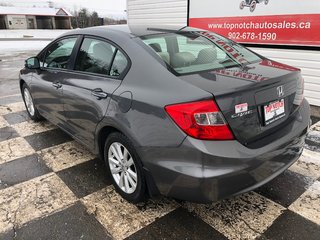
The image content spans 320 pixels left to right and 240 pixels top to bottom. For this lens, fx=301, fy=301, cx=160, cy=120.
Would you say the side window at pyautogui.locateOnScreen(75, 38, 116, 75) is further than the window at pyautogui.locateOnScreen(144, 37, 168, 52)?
Yes

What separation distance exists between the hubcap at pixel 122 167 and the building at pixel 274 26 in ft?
8.27

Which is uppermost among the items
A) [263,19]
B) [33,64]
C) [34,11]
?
[34,11]

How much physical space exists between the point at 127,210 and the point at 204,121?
1156 mm

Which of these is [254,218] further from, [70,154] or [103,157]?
[70,154]

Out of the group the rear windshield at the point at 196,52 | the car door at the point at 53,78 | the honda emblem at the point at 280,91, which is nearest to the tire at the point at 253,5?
the rear windshield at the point at 196,52

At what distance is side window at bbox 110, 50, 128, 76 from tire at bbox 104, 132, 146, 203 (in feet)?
1.75

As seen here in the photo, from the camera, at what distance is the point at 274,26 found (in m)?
5.43

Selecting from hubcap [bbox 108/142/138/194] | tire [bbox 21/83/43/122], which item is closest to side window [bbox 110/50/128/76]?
hubcap [bbox 108/142/138/194]

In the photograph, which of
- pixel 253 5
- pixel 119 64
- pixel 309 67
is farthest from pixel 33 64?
pixel 309 67

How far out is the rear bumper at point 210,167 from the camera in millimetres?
1944

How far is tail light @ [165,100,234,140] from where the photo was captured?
6.37 feet

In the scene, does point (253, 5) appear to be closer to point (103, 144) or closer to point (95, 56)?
point (95, 56)

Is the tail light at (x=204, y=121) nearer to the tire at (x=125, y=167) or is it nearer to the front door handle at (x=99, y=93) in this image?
the tire at (x=125, y=167)

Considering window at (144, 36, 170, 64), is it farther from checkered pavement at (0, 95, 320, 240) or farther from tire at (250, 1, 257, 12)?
tire at (250, 1, 257, 12)
